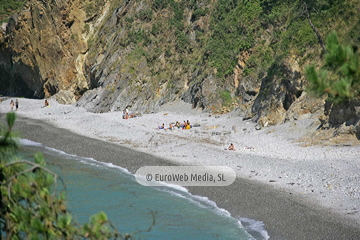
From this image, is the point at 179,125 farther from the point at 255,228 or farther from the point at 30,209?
the point at 30,209

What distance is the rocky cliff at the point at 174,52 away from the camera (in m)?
25.5

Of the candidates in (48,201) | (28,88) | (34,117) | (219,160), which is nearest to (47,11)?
(28,88)

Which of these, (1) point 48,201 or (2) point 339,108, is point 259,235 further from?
(2) point 339,108

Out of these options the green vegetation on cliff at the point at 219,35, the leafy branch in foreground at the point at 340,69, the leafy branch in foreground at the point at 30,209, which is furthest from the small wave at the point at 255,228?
the green vegetation on cliff at the point at 219,35

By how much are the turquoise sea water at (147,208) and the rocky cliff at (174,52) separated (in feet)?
39.7

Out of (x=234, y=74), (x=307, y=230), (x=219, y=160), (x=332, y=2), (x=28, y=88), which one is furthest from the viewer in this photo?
(x=28, y=88)

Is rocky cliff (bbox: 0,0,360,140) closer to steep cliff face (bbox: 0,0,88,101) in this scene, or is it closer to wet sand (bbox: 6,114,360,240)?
steep cliff face (bbox: 0,0,88,101)

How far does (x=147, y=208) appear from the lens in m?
13.9

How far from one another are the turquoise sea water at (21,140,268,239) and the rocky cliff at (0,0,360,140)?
12099 mm

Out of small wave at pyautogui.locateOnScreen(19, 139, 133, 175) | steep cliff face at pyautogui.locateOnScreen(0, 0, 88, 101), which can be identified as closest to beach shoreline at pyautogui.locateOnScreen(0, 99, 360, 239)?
small wave at pyautogui.locateOnScreen(19, 139, 133, 175)

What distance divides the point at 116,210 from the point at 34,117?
98.9 feet

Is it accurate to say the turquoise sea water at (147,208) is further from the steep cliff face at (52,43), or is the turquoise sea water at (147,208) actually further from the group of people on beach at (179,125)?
the steep cliff face at (52,43)

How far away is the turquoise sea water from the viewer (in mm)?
11773

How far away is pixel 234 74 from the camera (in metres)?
34.1
